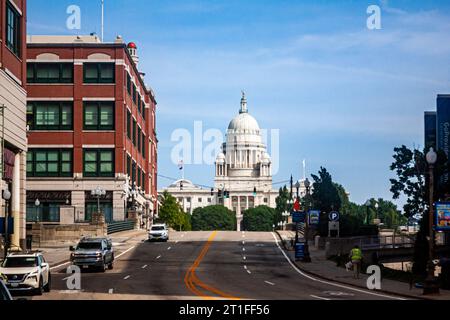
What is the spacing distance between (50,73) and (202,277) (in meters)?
60.1

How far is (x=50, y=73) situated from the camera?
101125 millimetres

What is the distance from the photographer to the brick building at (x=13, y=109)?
59525 millimetres

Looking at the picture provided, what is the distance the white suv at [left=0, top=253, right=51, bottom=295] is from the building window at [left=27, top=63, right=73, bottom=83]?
67256 millimetres

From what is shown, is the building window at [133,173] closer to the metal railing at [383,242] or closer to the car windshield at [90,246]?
the metal railing at [383,242]

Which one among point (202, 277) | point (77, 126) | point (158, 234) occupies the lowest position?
point (202, 277)

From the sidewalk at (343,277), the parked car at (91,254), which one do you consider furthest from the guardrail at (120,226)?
the parked car at (91,254)

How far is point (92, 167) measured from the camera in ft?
336

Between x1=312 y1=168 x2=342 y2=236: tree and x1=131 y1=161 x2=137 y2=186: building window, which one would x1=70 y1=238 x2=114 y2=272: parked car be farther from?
x1=131 y1=161 x2=137 y2=186: building window

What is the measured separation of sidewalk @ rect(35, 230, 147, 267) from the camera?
6029 centimetres

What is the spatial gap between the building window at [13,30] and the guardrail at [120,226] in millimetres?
29874

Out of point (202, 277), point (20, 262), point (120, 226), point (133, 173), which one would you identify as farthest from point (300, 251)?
point (133, 173)

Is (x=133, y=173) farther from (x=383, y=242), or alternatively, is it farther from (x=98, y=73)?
(x=383, y=242)
